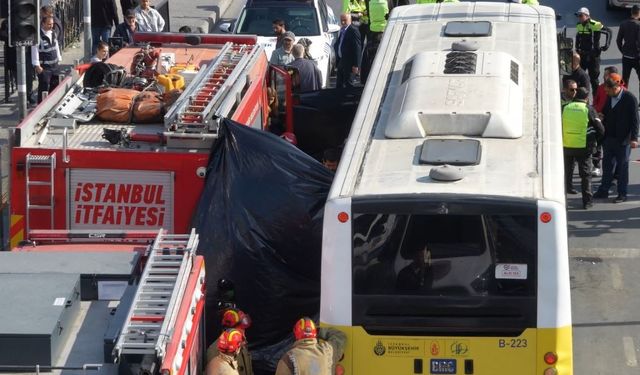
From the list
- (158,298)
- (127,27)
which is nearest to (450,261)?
(158,298)

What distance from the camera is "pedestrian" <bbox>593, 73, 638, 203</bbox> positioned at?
55.6ft

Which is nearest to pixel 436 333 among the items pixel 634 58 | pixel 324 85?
pixel 324 85

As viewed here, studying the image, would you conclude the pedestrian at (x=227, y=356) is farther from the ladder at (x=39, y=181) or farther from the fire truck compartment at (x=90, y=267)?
the ladder at (x=39, y=181)

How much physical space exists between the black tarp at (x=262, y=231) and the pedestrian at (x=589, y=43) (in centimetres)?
991

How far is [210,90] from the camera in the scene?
1334 centimetres

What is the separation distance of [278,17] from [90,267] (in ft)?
42.4

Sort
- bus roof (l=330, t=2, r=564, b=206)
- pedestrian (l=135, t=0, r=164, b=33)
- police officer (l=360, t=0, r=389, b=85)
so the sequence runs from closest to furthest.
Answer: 1. bus roof (l=330, t=2, r=564, b=206)
2. pedestrian (l=135, t=0, r=164, b=33)
3. police officer (l=360, t=0, r=389, b=85)

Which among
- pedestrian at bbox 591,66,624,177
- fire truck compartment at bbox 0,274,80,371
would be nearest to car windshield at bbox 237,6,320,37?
pedestrian at bbox 591,66,624,177

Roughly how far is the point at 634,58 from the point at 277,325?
437 inches

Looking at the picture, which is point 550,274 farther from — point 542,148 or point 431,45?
point 431,45

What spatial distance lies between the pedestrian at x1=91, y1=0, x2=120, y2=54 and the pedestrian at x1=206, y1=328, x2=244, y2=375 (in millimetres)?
12950

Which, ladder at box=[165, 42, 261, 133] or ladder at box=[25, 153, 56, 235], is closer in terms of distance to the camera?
ladder at box=[25, 153, 56, 235]

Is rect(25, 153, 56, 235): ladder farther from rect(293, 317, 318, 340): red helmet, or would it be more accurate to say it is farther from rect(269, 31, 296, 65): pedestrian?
rect(269, 31, 296, 65): pedestrian

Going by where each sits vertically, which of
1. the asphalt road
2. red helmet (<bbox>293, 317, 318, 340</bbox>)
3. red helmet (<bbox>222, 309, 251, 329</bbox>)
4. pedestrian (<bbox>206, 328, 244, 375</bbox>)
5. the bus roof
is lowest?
the asphalt road
